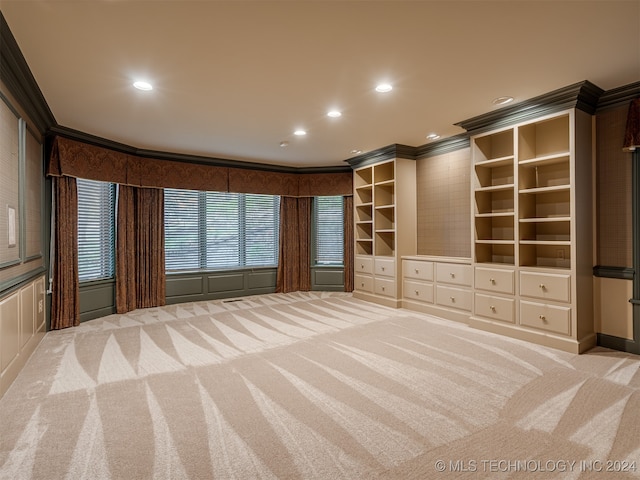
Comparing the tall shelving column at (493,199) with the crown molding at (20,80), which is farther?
the tall shelving column at (493,199)

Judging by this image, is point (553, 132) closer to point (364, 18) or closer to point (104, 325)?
point (364, 18)

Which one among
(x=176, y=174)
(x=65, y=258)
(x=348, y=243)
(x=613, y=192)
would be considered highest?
(x=176, y=174)

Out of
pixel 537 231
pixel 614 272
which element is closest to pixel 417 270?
pixel 537 231

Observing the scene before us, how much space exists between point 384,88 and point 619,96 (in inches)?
95.1

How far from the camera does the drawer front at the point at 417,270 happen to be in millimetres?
5297

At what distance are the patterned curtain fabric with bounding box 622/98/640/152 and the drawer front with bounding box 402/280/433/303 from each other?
2.81 meters

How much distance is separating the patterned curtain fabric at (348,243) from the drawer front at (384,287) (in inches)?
43.9

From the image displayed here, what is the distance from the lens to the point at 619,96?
351 centimetres

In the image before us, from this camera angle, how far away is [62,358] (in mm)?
3486

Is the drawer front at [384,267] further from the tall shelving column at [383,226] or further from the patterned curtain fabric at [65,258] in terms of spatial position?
the patterned curtain fabric at [65,258]

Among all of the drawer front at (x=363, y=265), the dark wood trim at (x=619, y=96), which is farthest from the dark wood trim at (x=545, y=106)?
the drawer front at (x=363, y=265)

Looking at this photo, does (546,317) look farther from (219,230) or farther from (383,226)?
(219,230)

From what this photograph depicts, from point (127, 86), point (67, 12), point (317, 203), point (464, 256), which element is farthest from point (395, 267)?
point (67, 12)

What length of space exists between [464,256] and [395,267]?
1094mm
